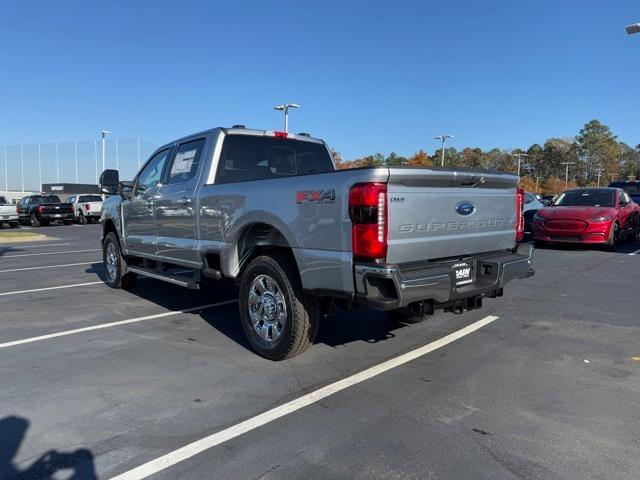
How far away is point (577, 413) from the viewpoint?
11.5 ft

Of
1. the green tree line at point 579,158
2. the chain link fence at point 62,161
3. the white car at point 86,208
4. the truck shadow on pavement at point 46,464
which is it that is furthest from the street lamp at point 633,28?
the green tree line at point 579,158

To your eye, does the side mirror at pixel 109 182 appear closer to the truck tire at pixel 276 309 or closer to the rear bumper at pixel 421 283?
the truck tire at pixel 276 309

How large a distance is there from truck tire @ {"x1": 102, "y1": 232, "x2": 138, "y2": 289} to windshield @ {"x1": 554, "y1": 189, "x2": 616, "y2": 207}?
37.3 ft

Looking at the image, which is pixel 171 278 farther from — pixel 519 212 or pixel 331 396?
pixel 519 212

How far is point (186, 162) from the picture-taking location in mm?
6066

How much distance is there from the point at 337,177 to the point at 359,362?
1786mm

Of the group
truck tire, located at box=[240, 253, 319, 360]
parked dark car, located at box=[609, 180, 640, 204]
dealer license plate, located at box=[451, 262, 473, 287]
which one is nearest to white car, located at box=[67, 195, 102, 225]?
parked dark car, located at box=[609, 180, 640, 204]

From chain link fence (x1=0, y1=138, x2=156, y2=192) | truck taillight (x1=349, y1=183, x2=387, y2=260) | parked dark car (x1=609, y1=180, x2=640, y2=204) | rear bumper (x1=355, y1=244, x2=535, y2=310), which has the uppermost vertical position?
chain link fence (x1=0, y1=138, x2=156, y2=192)

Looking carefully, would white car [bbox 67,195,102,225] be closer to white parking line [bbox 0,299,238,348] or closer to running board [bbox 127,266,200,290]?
running board [bbox 127,266,200,290]

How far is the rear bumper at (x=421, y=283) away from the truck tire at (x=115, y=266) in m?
5.49

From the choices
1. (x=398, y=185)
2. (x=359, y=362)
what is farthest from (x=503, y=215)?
(x=359, y=362)

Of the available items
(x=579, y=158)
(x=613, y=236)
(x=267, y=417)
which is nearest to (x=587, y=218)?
(x=613, y=236)

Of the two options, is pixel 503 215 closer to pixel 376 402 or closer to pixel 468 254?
pixel 468 254

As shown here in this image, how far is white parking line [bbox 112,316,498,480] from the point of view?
2.86m
